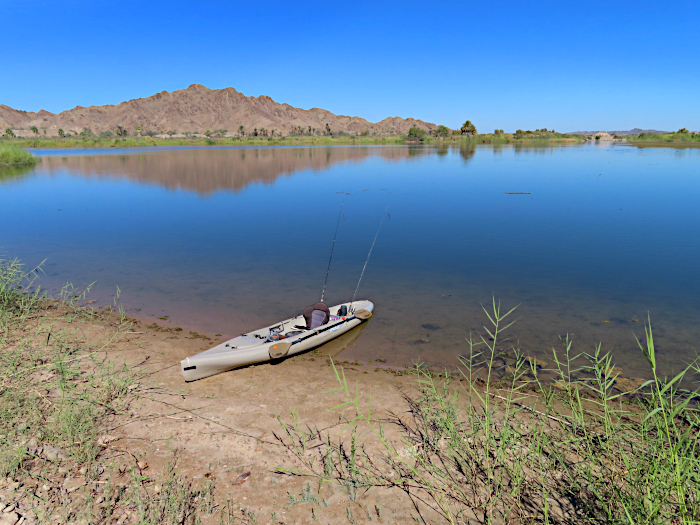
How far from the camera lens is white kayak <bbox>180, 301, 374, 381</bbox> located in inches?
298

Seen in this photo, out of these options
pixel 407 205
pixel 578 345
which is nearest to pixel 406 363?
pixel 578 345

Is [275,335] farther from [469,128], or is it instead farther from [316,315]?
[469,128]

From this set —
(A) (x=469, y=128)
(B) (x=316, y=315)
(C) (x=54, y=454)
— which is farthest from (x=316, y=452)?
(A) (x=469, y=128)

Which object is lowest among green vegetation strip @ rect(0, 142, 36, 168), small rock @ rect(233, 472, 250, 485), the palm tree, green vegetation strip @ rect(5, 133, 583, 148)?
small rock @ rect(233, 472, 250, 485)

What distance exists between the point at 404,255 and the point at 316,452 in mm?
12180

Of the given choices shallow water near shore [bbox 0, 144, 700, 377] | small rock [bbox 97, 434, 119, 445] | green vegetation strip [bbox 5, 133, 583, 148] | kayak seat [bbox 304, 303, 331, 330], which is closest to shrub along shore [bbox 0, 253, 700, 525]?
small rock [bbox 97, 434, 119, 445]

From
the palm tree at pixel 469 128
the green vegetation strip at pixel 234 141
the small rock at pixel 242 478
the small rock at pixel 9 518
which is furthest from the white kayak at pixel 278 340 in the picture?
the palm tree at pixel 469 128

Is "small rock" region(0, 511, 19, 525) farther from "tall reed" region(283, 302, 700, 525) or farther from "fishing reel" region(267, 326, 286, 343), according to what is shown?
"fishing reel" region(267, 326, 286, 343)

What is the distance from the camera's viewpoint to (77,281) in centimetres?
1346

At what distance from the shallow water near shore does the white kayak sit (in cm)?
61

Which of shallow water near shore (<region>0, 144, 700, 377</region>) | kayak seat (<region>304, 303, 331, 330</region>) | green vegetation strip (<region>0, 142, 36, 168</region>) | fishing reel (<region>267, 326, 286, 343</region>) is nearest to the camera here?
fishing reel (<region>267, 326, 286, 343</region>)

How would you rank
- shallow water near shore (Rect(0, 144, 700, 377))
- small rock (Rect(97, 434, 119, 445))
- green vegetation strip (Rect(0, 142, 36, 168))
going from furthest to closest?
green vegetation strip (Rect(0, 142, 36, 168)) < shallow water near shore (Rect(0, 144, 700, 377)) < small rock (Rect(97, 434, 119, 445))

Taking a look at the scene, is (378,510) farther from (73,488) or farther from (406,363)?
(406,363)

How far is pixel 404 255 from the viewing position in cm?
1673
